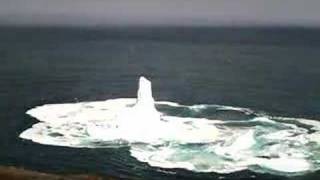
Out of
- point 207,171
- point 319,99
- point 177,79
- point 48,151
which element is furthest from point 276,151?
point 177,79

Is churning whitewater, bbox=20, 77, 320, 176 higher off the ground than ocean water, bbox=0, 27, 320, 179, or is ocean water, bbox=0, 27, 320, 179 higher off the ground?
ocean water, bbox=0, 27, 320, 179

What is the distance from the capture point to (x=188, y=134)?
2859 cm

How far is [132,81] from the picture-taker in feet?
143

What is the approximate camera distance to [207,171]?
23969mm

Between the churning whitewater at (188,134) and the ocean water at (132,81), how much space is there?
2.65 ft

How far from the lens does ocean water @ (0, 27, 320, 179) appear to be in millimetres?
25906

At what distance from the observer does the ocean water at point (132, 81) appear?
1020 inches

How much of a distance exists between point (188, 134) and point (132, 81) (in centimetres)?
1562

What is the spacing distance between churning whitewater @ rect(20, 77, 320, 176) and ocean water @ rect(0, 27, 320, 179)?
2.65 feet

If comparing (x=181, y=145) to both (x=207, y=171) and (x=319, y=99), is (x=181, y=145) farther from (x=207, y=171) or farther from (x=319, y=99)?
(x=319, y=99)

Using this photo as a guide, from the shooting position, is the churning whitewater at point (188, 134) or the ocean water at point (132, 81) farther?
the ocean water at point (132, 81)

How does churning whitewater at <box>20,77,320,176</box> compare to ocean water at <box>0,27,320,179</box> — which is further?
ocean water at <box>0,27,320,179</box>

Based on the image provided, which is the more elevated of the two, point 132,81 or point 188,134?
point 132,81

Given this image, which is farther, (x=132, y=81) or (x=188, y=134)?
(x=132, y=81)
